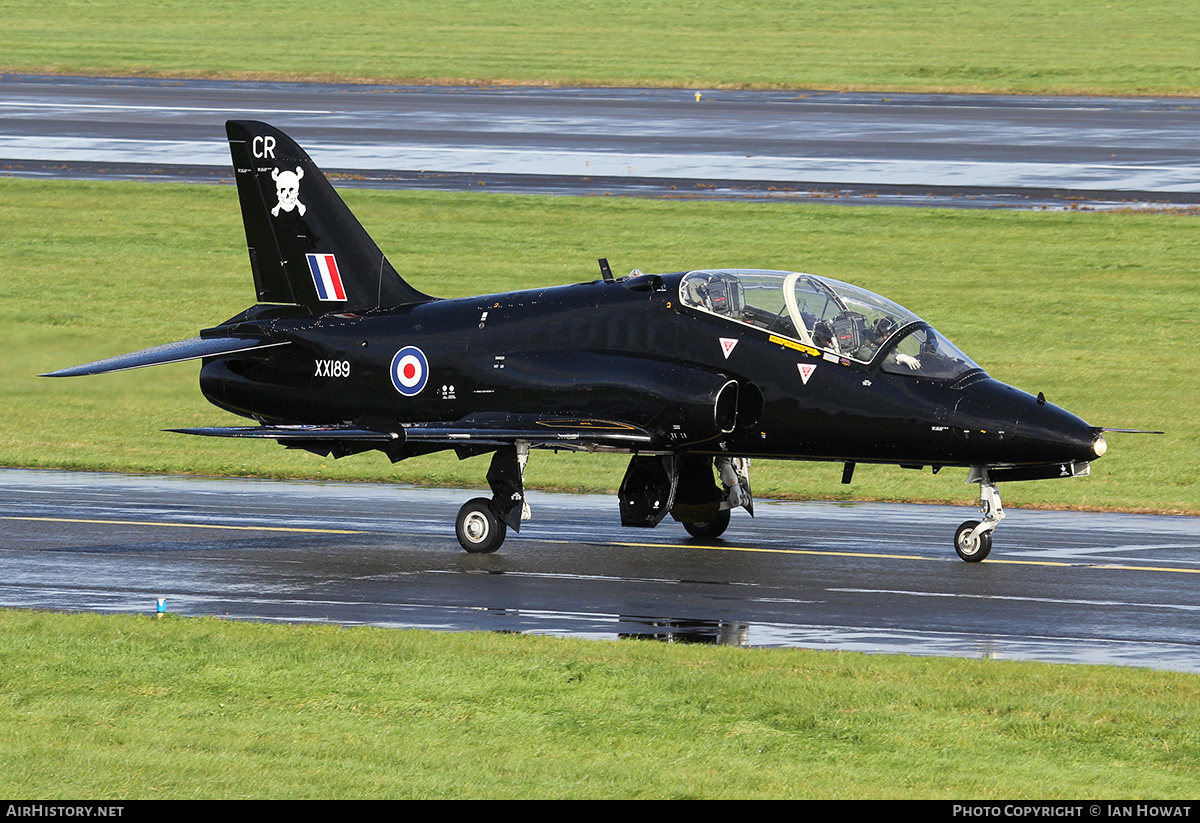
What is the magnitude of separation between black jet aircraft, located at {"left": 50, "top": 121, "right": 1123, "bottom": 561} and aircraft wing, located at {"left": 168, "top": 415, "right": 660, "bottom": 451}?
0.03 metres

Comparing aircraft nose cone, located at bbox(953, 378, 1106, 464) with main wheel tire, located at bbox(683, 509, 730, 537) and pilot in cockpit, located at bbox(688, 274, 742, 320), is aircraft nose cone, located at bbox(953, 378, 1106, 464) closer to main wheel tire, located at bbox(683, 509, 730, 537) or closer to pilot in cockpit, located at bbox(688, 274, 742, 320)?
pilot in cockpit, located at bbox(688, 274, 742, 320)

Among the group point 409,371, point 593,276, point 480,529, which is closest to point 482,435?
point 480,529

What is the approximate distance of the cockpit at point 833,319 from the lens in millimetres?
19609

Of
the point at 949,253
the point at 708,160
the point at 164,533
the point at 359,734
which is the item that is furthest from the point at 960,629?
the point at 708,160

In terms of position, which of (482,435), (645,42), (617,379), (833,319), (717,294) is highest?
(645,42)

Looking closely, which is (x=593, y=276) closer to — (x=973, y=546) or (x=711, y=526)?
(x=711, y=526)

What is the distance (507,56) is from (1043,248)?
3424 cm

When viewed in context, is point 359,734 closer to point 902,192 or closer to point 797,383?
point 797,383

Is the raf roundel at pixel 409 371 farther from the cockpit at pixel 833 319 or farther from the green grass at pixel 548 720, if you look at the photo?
the green grass at pixel 548 720

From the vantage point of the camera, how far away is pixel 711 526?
22156 mm

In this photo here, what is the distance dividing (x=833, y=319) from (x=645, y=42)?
183ft

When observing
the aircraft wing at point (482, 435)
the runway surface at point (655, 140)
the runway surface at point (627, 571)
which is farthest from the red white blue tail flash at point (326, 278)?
the runway surface at point (655, 140)

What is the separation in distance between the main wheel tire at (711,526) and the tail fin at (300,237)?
183 inches

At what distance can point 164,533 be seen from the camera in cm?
2209
